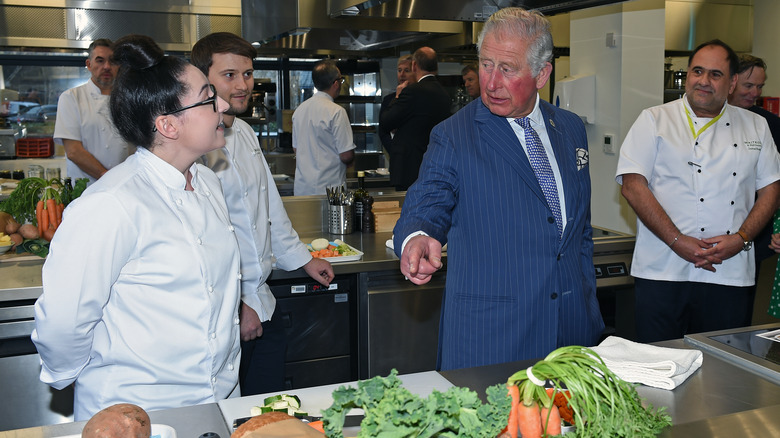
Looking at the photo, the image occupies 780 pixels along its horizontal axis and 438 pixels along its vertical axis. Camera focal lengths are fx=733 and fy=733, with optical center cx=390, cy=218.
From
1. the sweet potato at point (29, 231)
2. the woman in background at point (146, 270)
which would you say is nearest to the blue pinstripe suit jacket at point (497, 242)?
the woman in background at point (146, 270)

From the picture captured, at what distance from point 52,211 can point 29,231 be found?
147 millimetres

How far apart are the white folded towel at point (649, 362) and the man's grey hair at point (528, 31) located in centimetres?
83

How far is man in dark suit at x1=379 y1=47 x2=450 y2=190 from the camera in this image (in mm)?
5238

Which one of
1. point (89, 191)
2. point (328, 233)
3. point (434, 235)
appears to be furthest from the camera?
point (328, 233)

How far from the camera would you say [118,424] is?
3.97 ft

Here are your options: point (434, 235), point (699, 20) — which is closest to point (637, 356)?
point (434, 235)

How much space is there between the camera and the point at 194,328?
177 centimetres

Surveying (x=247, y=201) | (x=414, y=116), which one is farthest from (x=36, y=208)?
(x=414, y=116)

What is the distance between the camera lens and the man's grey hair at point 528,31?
210 cm

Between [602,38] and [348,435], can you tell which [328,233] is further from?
[348,435]

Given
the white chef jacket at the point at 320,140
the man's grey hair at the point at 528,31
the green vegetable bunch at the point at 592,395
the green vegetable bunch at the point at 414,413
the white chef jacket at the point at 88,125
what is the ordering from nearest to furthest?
the green vegetable bunch at the point at 414,413 → the green vegetable bunch at the point at 592,395 → the man's grey hair at the point at 528,31 → the white chef jacket at the point at 88,125 → the white chef jacket at the point at 320,140

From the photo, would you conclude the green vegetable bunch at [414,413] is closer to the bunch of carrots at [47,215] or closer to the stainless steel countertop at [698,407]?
the stainless steel countertop at [698,407]

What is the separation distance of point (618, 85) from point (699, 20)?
324 cm

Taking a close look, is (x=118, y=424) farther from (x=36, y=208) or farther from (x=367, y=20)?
(x=367, y=20)
